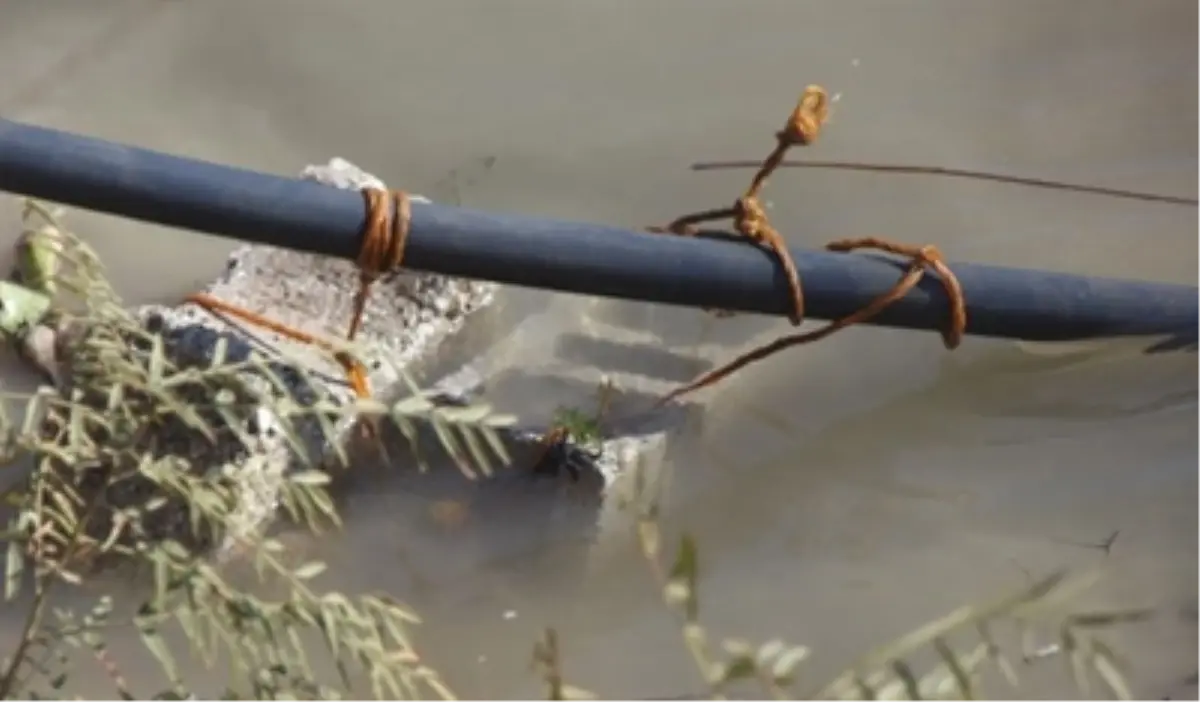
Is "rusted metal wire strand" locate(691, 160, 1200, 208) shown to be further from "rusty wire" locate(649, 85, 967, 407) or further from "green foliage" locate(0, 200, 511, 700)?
"green foliage" locate(0, 200, 511, 700)

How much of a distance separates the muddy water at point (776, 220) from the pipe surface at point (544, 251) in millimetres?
347

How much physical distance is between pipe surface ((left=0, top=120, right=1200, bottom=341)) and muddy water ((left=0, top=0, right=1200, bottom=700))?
0.35 meters

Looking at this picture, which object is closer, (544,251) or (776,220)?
(544,251)

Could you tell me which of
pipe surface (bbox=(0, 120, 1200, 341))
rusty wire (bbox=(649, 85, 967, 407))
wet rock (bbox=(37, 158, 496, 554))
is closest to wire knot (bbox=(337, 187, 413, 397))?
pipe surface (bbox=(0, 120, 1200, 341))

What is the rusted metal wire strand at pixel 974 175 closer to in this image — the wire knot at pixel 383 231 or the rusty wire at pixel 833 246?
the rusty wire at pixel 833 246

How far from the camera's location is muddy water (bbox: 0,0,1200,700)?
1.59 metres

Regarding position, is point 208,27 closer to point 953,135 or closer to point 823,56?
point 823,56

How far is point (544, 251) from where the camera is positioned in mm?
1311

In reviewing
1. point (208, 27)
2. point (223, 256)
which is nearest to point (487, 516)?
point (223, 256)

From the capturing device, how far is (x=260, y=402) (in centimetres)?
106

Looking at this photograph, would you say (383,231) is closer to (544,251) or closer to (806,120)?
(544,251)

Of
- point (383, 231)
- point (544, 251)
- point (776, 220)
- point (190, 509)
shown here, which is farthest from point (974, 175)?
point (190, 509)

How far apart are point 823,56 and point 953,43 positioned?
0.22 meters

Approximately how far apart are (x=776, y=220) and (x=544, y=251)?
0.73m
